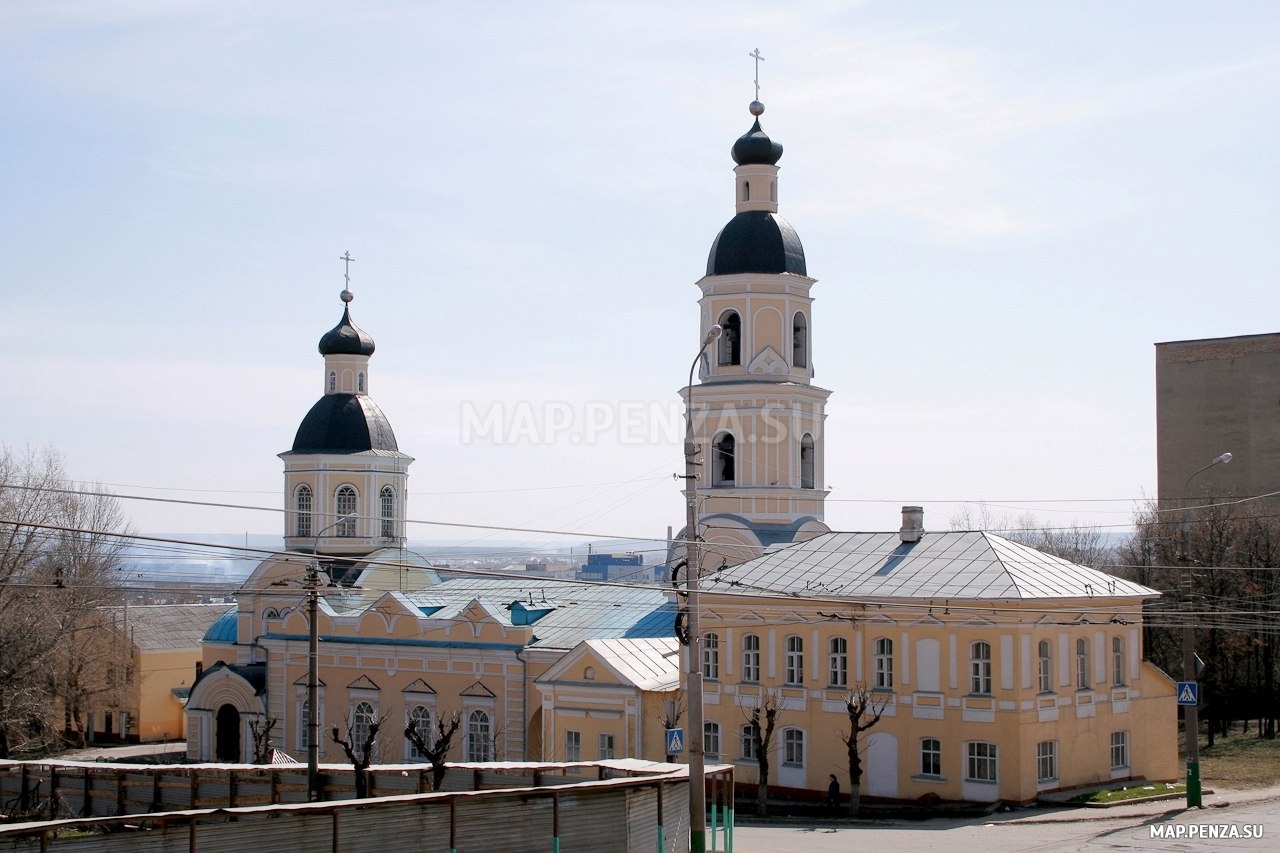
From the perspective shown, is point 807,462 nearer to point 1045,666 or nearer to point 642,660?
point 642,660

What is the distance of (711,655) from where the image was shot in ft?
113

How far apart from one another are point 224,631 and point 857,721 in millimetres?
29686

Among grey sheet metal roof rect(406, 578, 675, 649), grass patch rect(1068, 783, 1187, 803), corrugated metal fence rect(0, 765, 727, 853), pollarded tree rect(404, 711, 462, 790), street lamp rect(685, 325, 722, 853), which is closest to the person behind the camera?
corrugated metal fence rect(0, 765, 727, 853)

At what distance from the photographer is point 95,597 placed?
5500 cm

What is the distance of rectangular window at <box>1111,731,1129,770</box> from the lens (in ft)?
107

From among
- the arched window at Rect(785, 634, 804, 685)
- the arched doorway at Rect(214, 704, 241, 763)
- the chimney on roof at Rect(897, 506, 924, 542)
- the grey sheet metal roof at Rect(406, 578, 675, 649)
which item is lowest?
the arched doorway at Rect(214, 704, 241, 763)

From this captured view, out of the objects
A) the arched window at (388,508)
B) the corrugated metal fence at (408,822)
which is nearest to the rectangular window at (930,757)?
the corrugated metal fence at (408,822)

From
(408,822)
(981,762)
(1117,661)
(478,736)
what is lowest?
(478,736)

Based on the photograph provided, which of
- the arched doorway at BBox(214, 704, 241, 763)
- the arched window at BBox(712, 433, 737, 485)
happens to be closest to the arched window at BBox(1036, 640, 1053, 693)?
the arched window at BBox(712, 433, 737, 485)

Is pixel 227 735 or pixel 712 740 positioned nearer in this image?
pixel 712 740

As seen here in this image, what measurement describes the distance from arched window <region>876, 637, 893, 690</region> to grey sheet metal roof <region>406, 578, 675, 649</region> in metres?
9.50

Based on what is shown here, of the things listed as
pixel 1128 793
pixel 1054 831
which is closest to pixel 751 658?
pixel 1128 793

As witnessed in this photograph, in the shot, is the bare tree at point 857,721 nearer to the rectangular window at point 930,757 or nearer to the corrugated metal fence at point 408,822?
the rectangular window at point 930,757

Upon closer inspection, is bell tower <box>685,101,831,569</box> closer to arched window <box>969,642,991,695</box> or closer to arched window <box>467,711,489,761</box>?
arched window <box>467,711,489,761</box>
